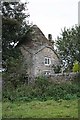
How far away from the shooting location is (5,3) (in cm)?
3353

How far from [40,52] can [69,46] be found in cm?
735

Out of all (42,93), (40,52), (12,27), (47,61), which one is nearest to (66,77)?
(42,93)

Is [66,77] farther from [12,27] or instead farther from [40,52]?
[40,52]

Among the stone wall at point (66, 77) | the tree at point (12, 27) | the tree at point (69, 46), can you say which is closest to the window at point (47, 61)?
the tree at point (69, 46)

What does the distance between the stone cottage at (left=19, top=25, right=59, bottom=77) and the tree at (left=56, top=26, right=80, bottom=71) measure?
12.2 ft

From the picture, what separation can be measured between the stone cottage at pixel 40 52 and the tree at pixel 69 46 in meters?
3.71

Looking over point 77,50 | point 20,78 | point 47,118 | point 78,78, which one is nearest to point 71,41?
point 77,50

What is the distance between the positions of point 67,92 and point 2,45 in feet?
52.2

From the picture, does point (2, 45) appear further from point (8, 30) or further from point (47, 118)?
point (47, 118)

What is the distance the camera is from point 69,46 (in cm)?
3500

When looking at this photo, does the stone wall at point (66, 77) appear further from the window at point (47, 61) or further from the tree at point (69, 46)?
the window at point (47, 61)

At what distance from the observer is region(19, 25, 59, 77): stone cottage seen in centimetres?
4041

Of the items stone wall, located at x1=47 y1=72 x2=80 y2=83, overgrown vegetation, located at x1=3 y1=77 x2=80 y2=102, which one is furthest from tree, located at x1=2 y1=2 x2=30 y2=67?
overgrown vegetation, located at x1=3 y1=77 x2=80 y2=102

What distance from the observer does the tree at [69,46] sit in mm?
33750
